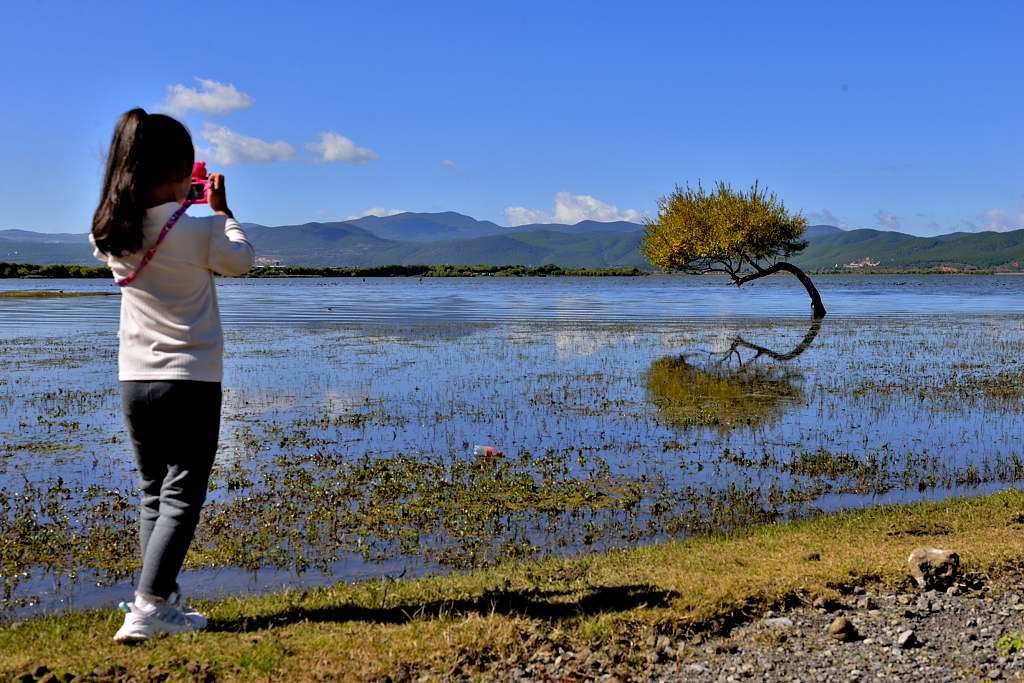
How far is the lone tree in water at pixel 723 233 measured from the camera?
169 ft

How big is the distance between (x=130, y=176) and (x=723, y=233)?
47.8m

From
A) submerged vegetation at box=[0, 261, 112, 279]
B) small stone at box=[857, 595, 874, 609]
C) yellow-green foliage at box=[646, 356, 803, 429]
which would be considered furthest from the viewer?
submerged vegetation at box=[0, 261, 112, 279]

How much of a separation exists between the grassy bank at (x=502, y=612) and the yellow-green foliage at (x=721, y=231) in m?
43.2

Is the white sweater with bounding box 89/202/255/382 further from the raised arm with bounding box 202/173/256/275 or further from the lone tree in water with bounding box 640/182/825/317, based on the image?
the lone tree in water with bounding box 640/182/825/317

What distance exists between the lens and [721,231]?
51.2 m

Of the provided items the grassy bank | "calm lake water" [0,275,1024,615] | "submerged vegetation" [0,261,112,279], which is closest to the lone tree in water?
"calm lake water" [0,275,1024,615]

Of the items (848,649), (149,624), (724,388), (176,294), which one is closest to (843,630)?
(848,649)

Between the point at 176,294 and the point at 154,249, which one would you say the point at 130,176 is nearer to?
the point at 154,249

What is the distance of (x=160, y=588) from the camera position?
238 inches

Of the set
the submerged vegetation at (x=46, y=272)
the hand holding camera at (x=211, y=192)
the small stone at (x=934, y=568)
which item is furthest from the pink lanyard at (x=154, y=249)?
the submerged vegetation at (x=46, y=272)

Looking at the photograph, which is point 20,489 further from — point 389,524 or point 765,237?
point 765,237

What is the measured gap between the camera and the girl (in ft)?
18.7

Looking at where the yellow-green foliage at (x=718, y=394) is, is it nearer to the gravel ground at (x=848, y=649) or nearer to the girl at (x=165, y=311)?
the gravel ground at (x=848, y=649)

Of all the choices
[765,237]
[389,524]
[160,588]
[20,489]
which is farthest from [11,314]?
[160,588]
